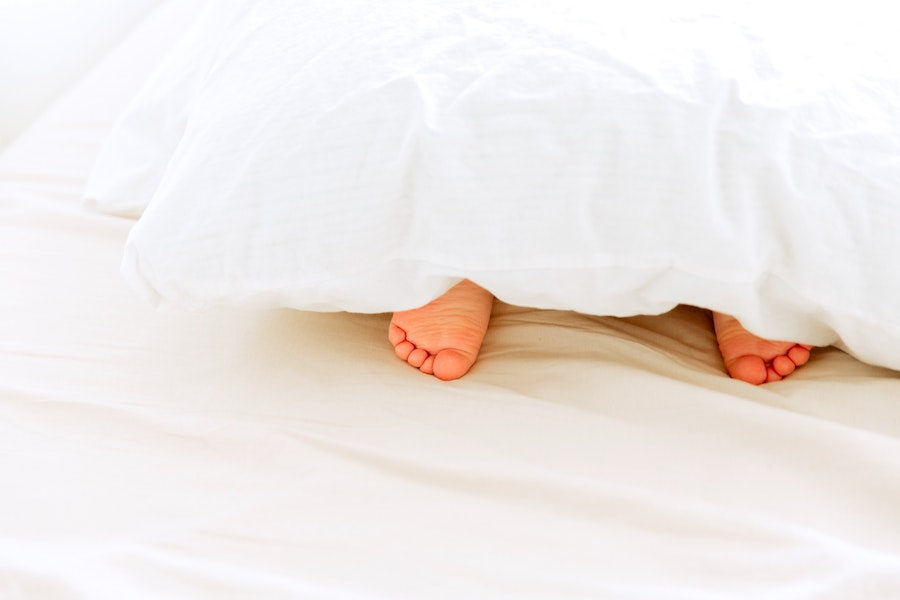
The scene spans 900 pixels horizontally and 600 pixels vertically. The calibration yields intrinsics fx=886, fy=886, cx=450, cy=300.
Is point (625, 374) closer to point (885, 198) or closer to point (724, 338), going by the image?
point (724, 338)

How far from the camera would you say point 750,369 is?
77 centimetres

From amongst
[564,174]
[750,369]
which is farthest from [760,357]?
[564,174]

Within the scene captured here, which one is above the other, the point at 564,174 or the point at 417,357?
the point at 564,174

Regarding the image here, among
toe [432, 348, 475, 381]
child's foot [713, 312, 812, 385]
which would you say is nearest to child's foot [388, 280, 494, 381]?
toe [432, 348, 475, 381]

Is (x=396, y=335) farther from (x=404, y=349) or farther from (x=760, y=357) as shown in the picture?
(x=760, y=357)

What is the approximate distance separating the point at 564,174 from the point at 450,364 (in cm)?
21

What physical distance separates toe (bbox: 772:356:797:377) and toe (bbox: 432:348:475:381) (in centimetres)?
27

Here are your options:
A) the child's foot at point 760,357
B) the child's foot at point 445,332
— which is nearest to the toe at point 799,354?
the child's foot at point 760,357

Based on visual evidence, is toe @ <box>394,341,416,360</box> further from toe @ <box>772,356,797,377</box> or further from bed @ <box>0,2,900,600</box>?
toe @ <box>772,356,797,377</box>

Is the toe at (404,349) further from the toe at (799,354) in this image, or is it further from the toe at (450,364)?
the toe at (799,354)

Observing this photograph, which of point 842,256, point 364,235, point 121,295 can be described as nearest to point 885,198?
point 842,256

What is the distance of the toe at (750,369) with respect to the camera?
30.2 inches

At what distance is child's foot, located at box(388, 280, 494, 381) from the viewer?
793 millimetres

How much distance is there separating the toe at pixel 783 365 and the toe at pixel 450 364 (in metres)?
0.27
